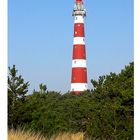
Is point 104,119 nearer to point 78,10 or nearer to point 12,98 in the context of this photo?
point 12,98

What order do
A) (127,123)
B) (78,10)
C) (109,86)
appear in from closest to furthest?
(127,123) → (109,86) → (78,10)

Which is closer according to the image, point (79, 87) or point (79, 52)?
point (79, 52)

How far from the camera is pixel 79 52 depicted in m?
32.1

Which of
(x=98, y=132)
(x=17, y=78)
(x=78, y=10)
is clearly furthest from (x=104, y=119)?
Answer: (x=78, y=10)

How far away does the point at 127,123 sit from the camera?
6551 millimetres

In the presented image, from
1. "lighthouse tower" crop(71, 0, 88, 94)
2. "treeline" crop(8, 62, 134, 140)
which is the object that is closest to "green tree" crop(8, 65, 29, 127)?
"treeline" crop(8, 62, 134, 140)

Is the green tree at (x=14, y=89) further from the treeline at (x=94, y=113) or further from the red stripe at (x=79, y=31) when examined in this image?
the red stripe at (x=79, y=31)

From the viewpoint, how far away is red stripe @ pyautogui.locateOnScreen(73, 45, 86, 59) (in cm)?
3206

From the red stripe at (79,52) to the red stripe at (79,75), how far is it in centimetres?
104

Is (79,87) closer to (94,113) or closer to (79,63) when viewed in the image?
(79,63)

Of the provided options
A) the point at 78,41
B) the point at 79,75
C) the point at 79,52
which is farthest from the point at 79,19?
the point at 79,75

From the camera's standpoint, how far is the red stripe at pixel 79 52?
32.1 m

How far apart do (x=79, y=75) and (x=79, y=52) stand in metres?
1.82
